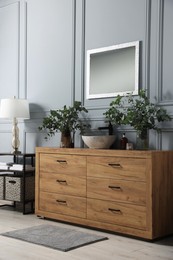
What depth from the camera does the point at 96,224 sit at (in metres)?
3.49

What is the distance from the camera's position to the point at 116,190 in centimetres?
338

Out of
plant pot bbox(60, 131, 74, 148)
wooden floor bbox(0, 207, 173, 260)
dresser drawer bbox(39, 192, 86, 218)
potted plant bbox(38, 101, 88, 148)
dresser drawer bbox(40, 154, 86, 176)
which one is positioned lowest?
wooden floor bbox(0, 207, 173, 260)

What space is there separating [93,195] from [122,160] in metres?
0.44

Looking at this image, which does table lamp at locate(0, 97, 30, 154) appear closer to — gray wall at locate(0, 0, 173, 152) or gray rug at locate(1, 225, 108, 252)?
gray wall at locate(0, 0, 173, 152)

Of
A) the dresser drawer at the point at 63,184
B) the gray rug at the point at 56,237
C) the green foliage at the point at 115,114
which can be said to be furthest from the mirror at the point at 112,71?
the gray rug at the point at 56,237

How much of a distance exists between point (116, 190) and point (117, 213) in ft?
0.61

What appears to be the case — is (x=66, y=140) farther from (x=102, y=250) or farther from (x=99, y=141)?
(x=102, y=250)

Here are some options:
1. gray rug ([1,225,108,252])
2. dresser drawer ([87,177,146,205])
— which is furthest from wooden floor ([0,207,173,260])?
dresser drawer ([87,177,146,205])

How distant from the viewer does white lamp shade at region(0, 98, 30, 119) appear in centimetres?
443

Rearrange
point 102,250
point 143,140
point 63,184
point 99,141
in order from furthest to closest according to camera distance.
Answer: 1. point 63,184
2. point 99,141
3. point 143,140
4. point 102,250

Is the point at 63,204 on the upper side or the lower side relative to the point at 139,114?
lower

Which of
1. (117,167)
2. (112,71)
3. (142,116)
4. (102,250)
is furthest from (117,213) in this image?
(112,71)

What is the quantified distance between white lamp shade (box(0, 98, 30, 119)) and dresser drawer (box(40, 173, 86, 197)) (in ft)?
2.65

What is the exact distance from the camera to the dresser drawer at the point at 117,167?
3.22 meters
